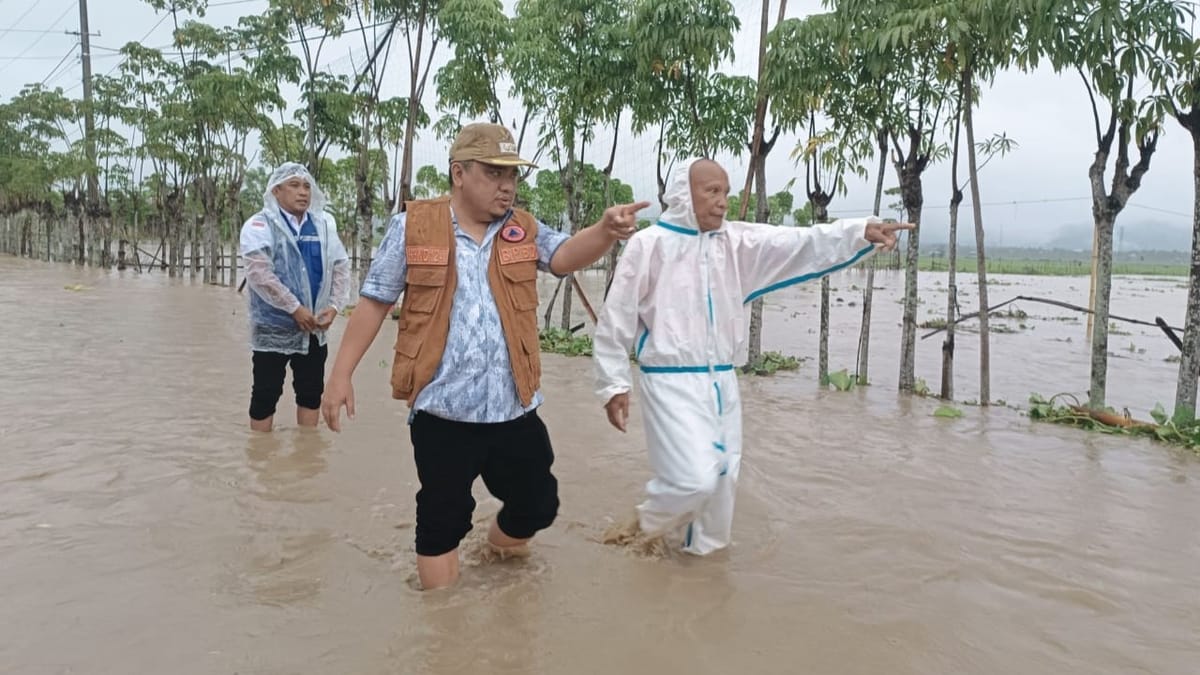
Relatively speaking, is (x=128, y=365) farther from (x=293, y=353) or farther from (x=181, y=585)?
(x=181, y=585)

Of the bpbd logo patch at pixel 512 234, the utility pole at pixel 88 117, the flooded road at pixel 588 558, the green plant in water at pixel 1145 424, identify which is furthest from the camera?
the utility pole at pixel 88 117

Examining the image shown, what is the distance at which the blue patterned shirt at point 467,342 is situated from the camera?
2764mm

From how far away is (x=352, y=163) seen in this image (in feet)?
104

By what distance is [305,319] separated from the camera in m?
4.66

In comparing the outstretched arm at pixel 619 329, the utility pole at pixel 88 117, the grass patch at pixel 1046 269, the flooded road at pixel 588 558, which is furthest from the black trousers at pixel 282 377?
the grass patch at pixel 1046 269

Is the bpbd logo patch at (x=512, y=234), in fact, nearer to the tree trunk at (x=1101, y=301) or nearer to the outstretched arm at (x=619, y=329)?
the outstretched arm at (x=619, y=329)

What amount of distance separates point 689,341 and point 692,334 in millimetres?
33

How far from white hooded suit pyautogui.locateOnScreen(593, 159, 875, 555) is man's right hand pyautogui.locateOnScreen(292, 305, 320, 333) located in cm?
212

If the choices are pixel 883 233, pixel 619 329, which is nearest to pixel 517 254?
pixel 619 329

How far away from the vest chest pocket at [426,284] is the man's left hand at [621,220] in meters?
0.59

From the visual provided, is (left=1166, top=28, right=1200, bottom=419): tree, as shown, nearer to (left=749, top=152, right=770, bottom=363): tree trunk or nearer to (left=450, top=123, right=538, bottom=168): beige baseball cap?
(left=749, top=152, right=770, bottom=363): tree trunk

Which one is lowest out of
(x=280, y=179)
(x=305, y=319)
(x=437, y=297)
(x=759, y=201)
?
(x=305, y=319)

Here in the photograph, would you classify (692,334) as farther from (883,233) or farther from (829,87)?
(829,87)

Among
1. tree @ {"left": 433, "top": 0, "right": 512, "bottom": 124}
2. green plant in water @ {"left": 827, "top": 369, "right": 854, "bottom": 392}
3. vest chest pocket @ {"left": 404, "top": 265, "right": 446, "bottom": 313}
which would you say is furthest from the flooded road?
tree @ {"left": 433, "top": 0, "right": 512, "bottom": 124}
